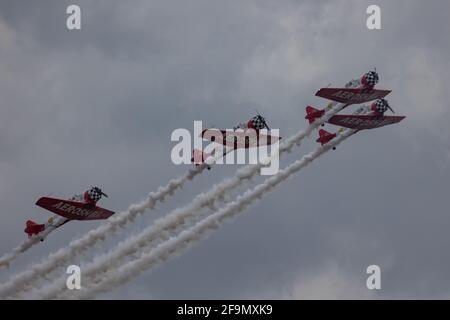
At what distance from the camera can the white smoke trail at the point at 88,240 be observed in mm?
146375

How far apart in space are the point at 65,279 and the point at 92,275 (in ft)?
7.78

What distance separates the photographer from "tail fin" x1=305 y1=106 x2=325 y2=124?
486 ft

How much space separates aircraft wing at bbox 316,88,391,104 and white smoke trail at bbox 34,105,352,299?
1.17 metres

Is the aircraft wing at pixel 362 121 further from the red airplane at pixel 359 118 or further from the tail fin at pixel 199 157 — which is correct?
the tail fin at pixel 199 157

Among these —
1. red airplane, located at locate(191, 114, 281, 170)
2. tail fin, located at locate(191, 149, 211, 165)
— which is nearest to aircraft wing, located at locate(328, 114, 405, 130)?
red airplane, located at locate(191, 114, 281, 170)

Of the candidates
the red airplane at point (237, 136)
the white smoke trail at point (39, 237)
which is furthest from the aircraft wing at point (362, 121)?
the white smoke trail at point (39, 237)

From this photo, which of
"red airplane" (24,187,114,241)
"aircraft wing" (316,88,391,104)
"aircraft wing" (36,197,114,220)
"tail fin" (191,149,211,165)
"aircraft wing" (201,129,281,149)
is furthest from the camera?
"aircraft wing" (316,88,391,104)

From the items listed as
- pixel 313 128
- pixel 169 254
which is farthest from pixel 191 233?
pixel 313 128

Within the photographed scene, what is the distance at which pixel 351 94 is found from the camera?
14775 cm

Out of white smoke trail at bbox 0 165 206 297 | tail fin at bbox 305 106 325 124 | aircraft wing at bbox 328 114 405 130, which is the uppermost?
tail fin at bbox 305 106 325 124

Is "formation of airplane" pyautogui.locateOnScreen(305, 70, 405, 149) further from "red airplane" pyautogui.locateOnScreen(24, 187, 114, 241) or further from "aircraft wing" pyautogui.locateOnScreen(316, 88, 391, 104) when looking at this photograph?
"red airplane" pyautogui.locateOnScreen(24, 187, 114, 241)

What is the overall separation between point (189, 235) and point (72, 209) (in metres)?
10.4
